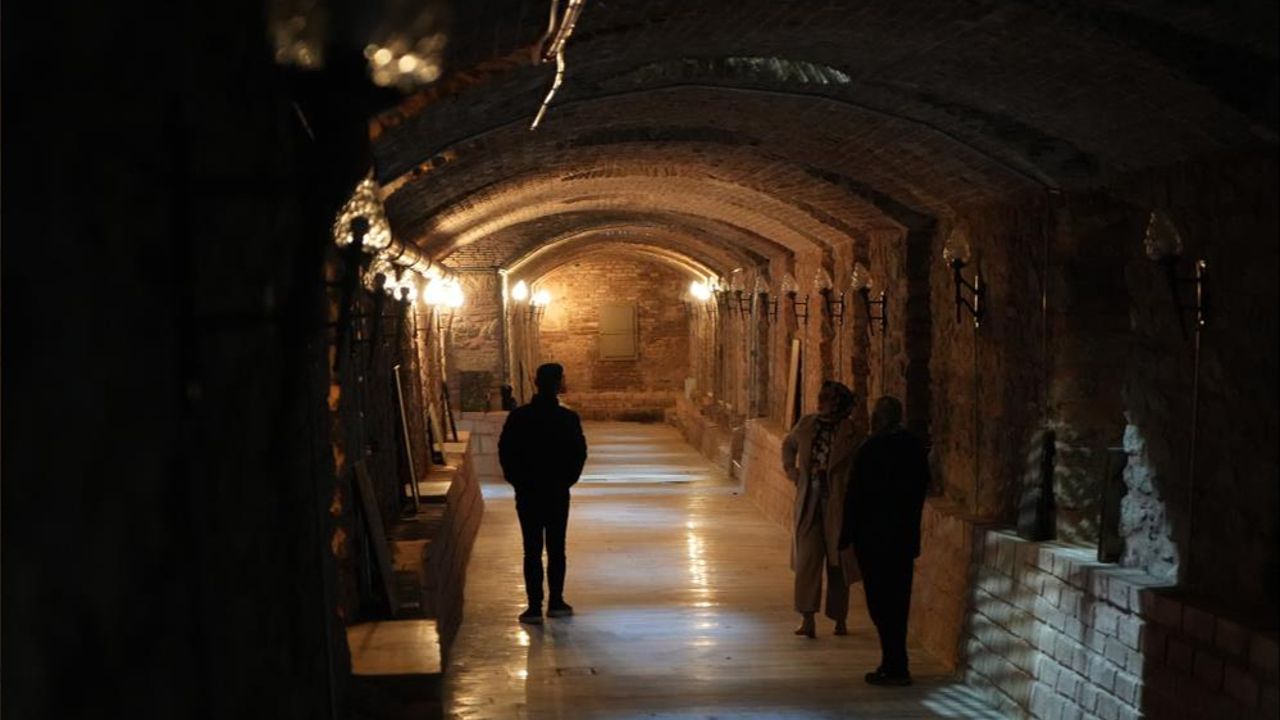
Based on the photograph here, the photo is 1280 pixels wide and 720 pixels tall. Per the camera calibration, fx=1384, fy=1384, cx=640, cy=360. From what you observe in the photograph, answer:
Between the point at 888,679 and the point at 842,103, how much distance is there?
2.90m

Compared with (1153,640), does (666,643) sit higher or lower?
lower

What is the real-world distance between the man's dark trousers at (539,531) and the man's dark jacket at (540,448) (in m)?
0.07

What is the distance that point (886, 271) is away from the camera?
9.83m

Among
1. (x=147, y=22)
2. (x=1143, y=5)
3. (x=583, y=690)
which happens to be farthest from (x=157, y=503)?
(x=583, y=690)

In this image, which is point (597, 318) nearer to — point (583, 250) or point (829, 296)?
point (583, 250)

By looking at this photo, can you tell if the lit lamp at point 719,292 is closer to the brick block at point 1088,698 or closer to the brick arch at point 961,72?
the brick arch at point 961,72

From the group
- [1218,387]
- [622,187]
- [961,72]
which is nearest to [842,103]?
[961,72]

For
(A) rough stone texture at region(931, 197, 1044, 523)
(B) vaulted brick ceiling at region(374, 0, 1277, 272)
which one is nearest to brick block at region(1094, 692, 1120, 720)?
(A) rough stone texture at region(931, 197, 1044, 523)

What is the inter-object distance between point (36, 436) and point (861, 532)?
17.4ft

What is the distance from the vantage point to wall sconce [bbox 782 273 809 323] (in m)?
13.2

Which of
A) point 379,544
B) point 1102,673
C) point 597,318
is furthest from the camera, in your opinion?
point 597,318

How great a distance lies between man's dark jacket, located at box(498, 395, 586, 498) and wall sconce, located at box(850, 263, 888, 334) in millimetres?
2883

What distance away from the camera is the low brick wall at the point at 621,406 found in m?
27.2

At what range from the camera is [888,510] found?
668cm
